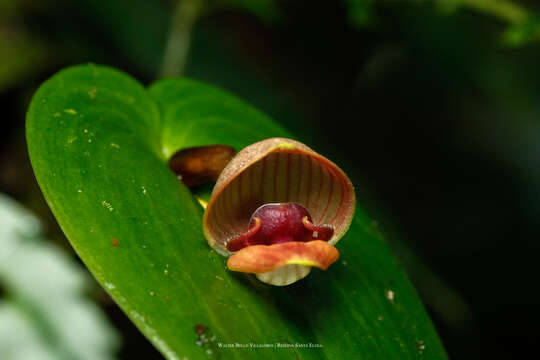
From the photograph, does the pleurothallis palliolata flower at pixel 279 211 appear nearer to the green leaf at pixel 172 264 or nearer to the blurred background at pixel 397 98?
the green leaf at pixel 172 264

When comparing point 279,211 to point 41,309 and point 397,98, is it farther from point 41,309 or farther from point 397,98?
point 397,98

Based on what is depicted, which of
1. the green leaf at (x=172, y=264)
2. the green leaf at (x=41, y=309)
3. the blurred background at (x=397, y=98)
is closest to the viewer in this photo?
the green leaf at (x=172, y=264)

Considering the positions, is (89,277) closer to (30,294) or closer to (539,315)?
(30,294)

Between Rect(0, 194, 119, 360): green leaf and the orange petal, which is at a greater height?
the orange petal

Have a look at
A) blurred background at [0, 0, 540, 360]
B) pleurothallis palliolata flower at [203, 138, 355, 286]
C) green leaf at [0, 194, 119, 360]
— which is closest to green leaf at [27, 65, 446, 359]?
pleurothallis palliolata flower at [203, 138, 355, 286]

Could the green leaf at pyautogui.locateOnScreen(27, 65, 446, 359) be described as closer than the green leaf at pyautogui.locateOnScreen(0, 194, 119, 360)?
Yes

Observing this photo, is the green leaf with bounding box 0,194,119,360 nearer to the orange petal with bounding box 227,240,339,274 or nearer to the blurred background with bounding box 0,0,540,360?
the orange petal with bounding box 227,240,339,274

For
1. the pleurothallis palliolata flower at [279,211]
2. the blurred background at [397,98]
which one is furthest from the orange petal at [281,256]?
the blurred background at [397,98]
